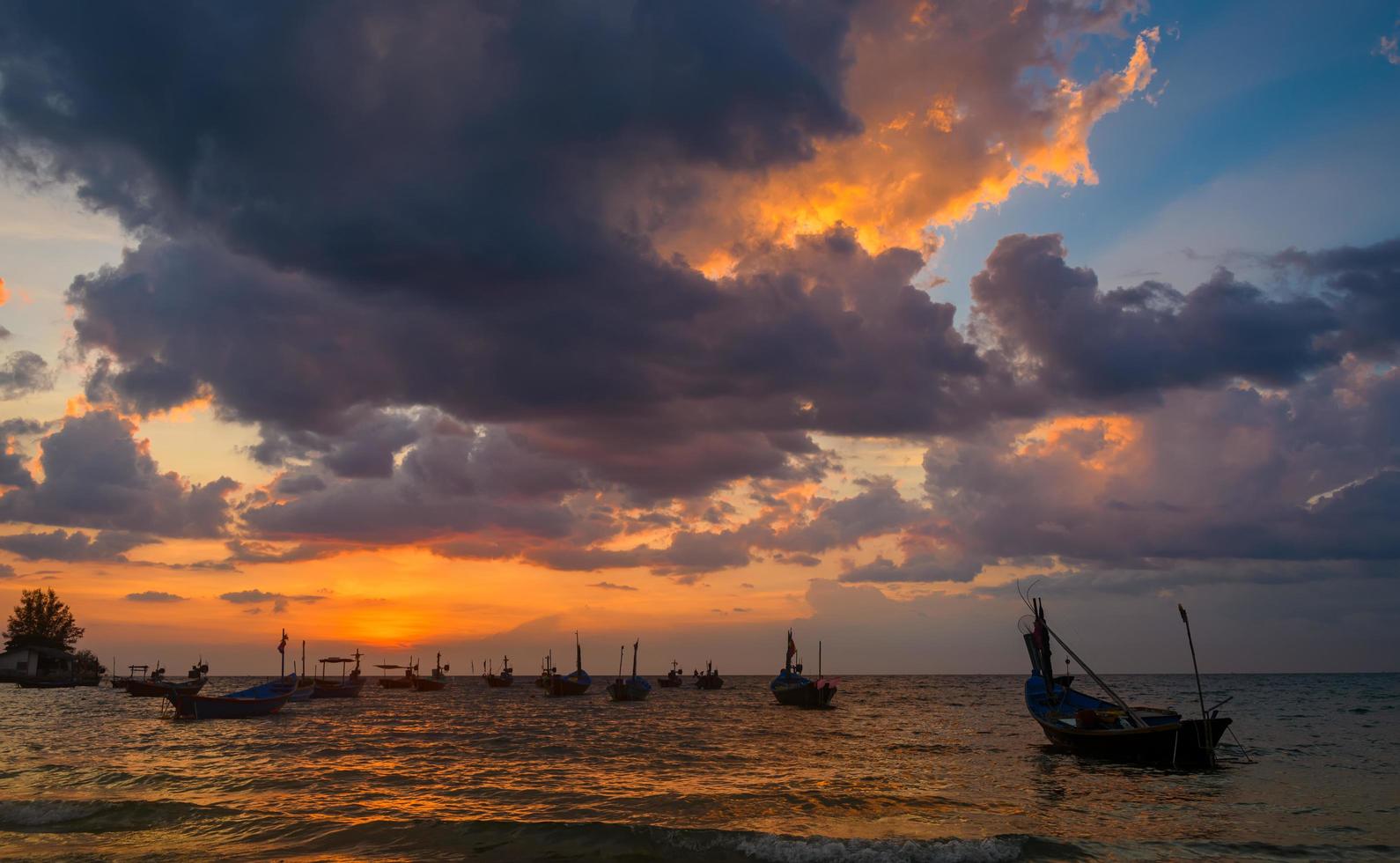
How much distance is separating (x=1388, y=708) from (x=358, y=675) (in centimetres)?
12967

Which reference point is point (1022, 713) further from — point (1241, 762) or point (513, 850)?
point (513, 850)

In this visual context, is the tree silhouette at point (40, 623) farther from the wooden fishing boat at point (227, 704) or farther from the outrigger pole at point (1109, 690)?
the outrigger pole at point (1109, 690)

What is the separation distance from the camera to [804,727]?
205 ft

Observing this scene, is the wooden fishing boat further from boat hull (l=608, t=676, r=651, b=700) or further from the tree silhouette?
the tree silhouette

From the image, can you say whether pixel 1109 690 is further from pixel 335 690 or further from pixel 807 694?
pixel 335 690

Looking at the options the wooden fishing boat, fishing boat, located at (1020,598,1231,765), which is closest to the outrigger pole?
fishing boat, located at (1020,598,1231,765)

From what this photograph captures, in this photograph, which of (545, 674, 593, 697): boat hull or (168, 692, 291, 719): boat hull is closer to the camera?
(168, 692, 291, 719): boat hull

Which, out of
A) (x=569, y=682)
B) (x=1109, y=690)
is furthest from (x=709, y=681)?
(x=1109, y=690)

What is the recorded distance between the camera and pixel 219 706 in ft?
224

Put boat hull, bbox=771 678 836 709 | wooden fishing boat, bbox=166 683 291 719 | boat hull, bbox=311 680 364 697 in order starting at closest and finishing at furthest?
wooden fishing boat, bbox=166 683 291 719 < boat hull, bbox=771 678 836 709 < boat hull, bbox=311 680 364 697

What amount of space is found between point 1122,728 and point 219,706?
67.6 meters

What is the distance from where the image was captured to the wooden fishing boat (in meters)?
66.7

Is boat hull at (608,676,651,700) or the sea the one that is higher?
the sea

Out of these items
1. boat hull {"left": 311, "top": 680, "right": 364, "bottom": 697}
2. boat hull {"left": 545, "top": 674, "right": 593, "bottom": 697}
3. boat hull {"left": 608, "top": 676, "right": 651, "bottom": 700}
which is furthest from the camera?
boat hull {"left": 545, "top": 674, "right": 593, "bottom": 697}
